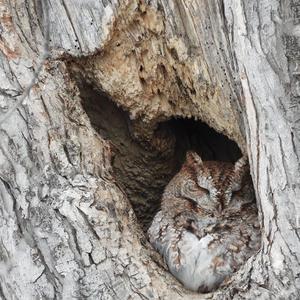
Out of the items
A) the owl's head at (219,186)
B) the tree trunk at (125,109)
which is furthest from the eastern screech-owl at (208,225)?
the tree trunk at (125,109)

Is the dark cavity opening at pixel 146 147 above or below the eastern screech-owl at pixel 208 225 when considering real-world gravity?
above

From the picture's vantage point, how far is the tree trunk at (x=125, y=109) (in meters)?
2.75

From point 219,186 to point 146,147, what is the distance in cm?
75

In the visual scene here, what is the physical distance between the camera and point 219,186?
141 inches

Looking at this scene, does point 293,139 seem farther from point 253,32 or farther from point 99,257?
point 99,257

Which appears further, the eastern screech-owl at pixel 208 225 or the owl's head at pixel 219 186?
the owl's head at pixel 219 186

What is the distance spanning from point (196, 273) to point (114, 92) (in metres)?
0.99

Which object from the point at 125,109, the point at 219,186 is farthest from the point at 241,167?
the point at 125,109

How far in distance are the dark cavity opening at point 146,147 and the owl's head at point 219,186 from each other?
0.42m

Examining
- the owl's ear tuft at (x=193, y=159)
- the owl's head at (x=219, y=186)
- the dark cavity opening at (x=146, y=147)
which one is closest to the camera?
the owl's head at (x=219, y=186)

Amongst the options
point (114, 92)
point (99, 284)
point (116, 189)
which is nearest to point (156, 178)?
point (114, 92)

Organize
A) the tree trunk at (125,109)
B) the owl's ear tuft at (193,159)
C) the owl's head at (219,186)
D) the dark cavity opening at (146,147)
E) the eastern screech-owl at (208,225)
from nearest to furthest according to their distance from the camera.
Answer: the tree trunk at (125,109)
the eastern screech-owl at (208,225)
the owl's head at (219,186)
the owl's ear tuft at (193,159)
the dark cavity opening at (146,147)

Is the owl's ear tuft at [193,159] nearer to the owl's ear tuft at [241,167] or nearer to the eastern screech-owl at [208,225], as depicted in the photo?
the eastern screech-owl at [208,225]

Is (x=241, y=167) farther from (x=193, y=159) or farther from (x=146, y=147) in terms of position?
(x=146, y=147)
